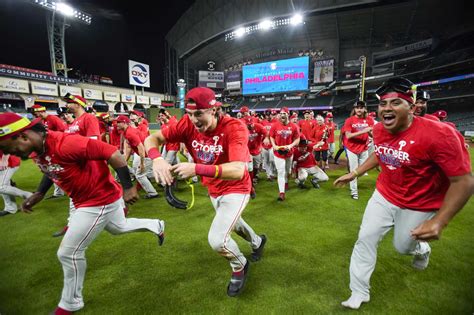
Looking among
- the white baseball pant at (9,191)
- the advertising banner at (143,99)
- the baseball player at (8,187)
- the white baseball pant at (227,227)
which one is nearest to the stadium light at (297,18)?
the advertising banner at (143,99)

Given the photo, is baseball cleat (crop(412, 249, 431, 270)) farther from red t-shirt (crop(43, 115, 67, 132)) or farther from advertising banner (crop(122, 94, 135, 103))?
advertising banner (crop(122, 94, 135, 103))

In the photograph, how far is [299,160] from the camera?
730 centimetres

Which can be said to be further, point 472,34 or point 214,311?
point 472,34

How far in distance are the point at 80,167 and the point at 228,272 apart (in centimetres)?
232

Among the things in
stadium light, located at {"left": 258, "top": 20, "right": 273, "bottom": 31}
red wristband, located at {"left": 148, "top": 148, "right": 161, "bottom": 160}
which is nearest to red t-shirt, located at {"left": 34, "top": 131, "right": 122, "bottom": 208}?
red wristband, located at {"left": 148, "top": 148, "right": 161, "bottom": 160}

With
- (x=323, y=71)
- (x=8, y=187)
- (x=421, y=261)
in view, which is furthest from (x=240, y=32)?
(x=421, y=261)

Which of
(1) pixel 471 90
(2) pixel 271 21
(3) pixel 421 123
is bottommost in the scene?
(3) pixel 421 123

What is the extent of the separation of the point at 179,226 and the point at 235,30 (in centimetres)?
4016

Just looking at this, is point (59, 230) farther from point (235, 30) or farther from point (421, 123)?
point (235, 30)

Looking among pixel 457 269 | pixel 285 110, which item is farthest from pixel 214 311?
pixel 285 110

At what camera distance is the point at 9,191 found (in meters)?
5.28

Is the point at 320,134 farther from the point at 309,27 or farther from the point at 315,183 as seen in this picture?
the point at 309,27

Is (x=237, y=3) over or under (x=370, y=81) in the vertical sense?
over

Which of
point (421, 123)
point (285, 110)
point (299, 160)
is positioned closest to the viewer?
point (421, 123)
